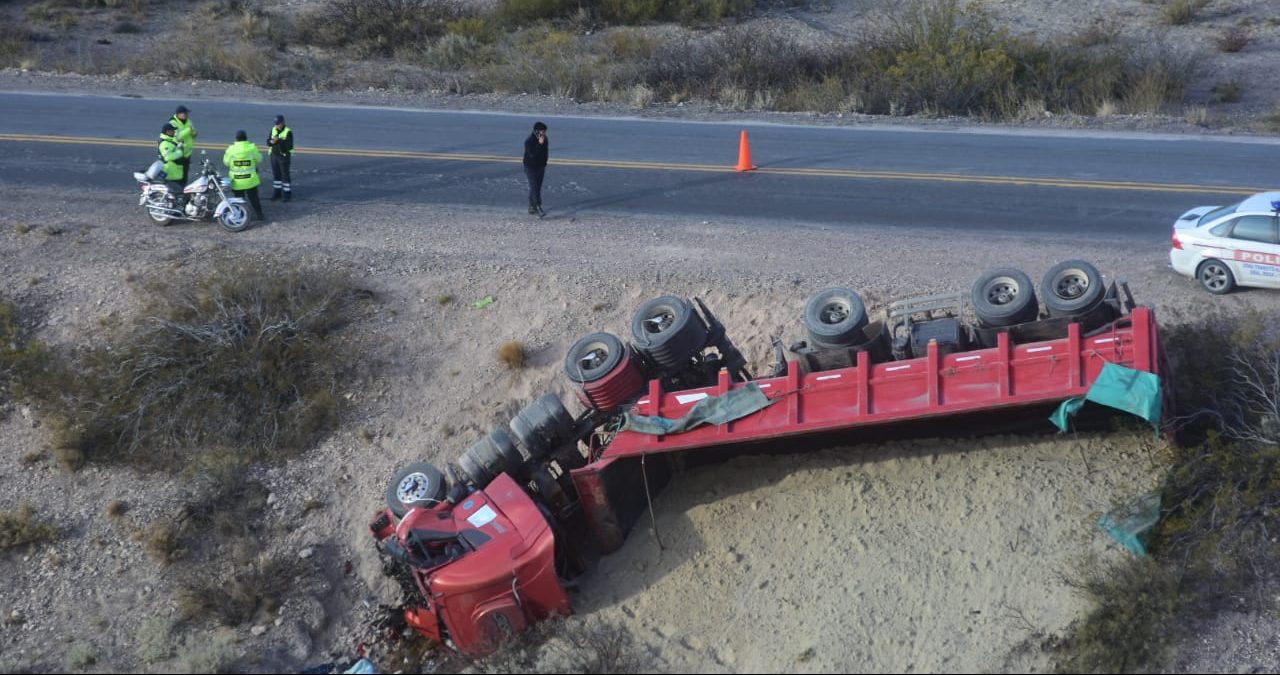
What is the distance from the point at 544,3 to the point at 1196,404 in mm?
23936

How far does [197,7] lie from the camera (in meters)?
33.0

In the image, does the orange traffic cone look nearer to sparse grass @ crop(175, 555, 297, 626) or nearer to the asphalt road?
the asphalt road

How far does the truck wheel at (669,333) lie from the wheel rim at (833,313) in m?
1.13

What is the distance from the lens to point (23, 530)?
40.2 ft

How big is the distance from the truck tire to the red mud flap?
460mm

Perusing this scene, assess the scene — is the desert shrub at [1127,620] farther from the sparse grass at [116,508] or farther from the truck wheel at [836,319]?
the sparse grass at [116,508]

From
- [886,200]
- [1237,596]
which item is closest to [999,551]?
[1237,596]

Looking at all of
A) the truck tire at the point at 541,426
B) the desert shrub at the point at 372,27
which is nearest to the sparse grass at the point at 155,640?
the truck tire at the point at 541,426

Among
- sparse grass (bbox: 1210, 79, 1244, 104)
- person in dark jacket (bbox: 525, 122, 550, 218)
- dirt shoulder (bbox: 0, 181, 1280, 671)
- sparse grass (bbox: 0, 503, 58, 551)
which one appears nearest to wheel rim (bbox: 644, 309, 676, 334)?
dirt shoulder (bbox: 0, 181, 1280, 671)

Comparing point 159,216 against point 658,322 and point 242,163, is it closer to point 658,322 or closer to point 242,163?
point 242,163

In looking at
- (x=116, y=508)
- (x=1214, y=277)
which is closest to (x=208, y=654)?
(x=116, y=508)

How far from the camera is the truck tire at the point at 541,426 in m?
11.3

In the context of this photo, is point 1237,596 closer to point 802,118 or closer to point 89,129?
point 802,118

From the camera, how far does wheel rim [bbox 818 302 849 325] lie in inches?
439
